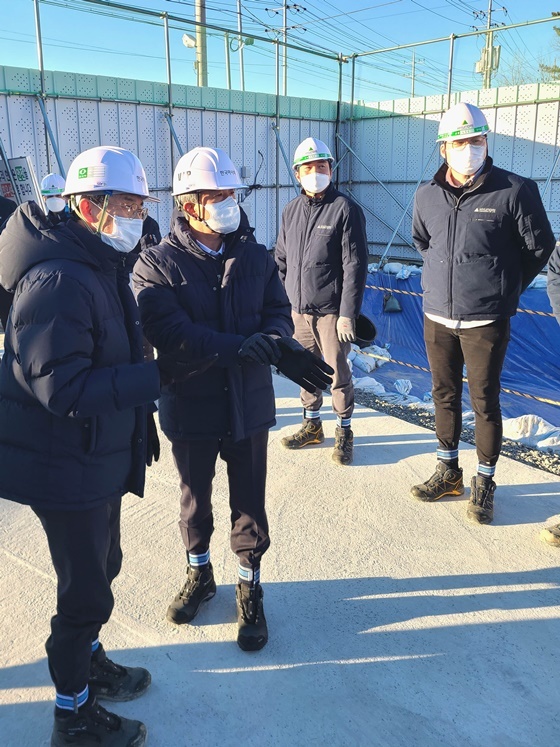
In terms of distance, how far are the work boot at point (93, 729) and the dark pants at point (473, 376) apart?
231 centimetres

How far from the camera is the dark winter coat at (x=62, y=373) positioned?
1.69 metres

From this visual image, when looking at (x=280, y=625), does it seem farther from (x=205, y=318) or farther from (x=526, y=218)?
(x=526, y=218)

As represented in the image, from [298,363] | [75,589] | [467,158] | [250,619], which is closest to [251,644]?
[250,619]

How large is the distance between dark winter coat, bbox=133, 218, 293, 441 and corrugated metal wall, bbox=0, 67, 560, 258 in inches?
318

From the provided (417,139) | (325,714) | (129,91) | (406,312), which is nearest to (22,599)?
(325,714)

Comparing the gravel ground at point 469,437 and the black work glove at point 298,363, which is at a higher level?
the black work glove at point 298,363

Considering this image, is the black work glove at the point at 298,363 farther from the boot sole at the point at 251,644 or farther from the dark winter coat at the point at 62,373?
the boot sole at the point at 251,644

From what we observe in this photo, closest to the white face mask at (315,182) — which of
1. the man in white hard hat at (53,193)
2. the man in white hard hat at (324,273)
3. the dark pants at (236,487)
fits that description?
the man in white hard hat at (324,273)

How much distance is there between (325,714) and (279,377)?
4170mm

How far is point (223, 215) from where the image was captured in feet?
7.92

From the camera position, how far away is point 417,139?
14.1 meters

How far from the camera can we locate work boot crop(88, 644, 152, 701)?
2.13 metres

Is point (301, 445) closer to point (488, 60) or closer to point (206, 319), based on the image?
point (206, 319)

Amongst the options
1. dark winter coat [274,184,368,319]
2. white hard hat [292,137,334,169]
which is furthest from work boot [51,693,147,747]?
white hard hat [292,137,334,169]
